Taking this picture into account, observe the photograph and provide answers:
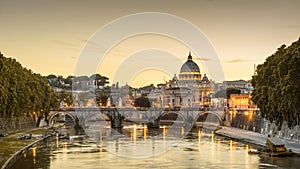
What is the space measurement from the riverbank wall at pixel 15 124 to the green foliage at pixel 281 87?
3659 centimetres

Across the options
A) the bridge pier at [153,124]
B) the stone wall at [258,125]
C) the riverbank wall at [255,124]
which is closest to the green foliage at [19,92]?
the bridge pier at [153,124]

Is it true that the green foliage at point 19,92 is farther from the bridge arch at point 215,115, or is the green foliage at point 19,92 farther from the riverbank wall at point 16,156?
the bridge arch at point 215,115

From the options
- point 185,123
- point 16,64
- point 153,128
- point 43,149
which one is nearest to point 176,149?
point 43,149

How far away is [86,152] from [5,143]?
989 cm

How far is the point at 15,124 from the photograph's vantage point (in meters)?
94.4

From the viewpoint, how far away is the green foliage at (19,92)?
234 feet

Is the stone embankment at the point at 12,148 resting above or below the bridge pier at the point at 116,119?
below

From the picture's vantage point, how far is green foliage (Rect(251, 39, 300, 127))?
56375 millimetres

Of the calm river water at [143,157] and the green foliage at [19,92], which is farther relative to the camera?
the green foliage at [19,92]

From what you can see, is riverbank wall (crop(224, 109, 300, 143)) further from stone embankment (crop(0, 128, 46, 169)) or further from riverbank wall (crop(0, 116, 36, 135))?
riverbank wall (crop(0, 116, 36, 135))

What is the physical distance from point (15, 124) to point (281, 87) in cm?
5085

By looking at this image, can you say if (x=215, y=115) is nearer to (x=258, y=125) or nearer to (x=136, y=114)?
(x=136, y=114)

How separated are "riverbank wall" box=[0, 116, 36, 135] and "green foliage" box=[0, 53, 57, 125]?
1166 mm

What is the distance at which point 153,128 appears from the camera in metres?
138
